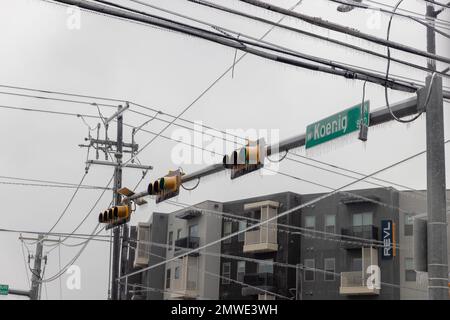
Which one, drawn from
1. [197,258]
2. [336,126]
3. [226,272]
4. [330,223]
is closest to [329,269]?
[330,223]

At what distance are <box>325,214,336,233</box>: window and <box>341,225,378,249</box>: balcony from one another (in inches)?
49.1

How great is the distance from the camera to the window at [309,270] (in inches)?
1781

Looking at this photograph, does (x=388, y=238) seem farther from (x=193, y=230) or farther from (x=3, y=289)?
(x=3, y=289)

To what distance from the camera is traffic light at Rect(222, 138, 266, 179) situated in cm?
1384

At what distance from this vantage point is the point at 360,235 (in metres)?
42.6

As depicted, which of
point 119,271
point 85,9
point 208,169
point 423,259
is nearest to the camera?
point 85,9

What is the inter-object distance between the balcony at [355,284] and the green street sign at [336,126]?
29.7m

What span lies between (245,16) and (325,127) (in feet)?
10.4

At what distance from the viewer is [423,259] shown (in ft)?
38.6

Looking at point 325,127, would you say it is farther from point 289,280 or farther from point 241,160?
point 289,280

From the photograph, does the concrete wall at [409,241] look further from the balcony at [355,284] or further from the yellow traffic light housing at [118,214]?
the yellow traffic light housing at [118,214]

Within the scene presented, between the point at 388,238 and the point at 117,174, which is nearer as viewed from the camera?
the point at 117,174

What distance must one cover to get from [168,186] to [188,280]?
37.3m

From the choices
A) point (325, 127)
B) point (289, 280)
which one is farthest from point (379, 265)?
point (325, 127)
